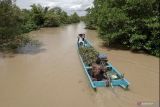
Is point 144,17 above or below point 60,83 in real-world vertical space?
above

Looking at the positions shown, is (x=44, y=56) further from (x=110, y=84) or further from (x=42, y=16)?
(x=42, y=16)

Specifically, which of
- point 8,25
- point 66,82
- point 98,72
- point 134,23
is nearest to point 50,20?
point 8,25

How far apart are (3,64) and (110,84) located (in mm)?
6794

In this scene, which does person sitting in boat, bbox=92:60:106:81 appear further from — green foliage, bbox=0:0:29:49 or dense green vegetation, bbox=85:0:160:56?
green foliage, bbox=0:0:29:49

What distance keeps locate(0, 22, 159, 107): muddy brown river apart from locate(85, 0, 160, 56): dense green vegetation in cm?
73

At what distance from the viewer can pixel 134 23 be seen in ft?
47.3

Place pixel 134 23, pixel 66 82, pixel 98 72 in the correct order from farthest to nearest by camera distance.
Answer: pixel 134 23 < pixel 66 82 < pixel 98 72

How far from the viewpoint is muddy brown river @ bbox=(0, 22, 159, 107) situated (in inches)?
319

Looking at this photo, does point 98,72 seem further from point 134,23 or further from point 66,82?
point 134,23

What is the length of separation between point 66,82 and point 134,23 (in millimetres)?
6375

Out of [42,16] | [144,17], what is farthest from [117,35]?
[42,16]

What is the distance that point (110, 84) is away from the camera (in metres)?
8.62

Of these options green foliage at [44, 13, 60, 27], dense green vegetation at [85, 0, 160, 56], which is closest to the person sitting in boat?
dense green vegetation at [85, 0, 160, 56]

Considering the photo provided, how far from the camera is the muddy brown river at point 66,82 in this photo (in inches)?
319
